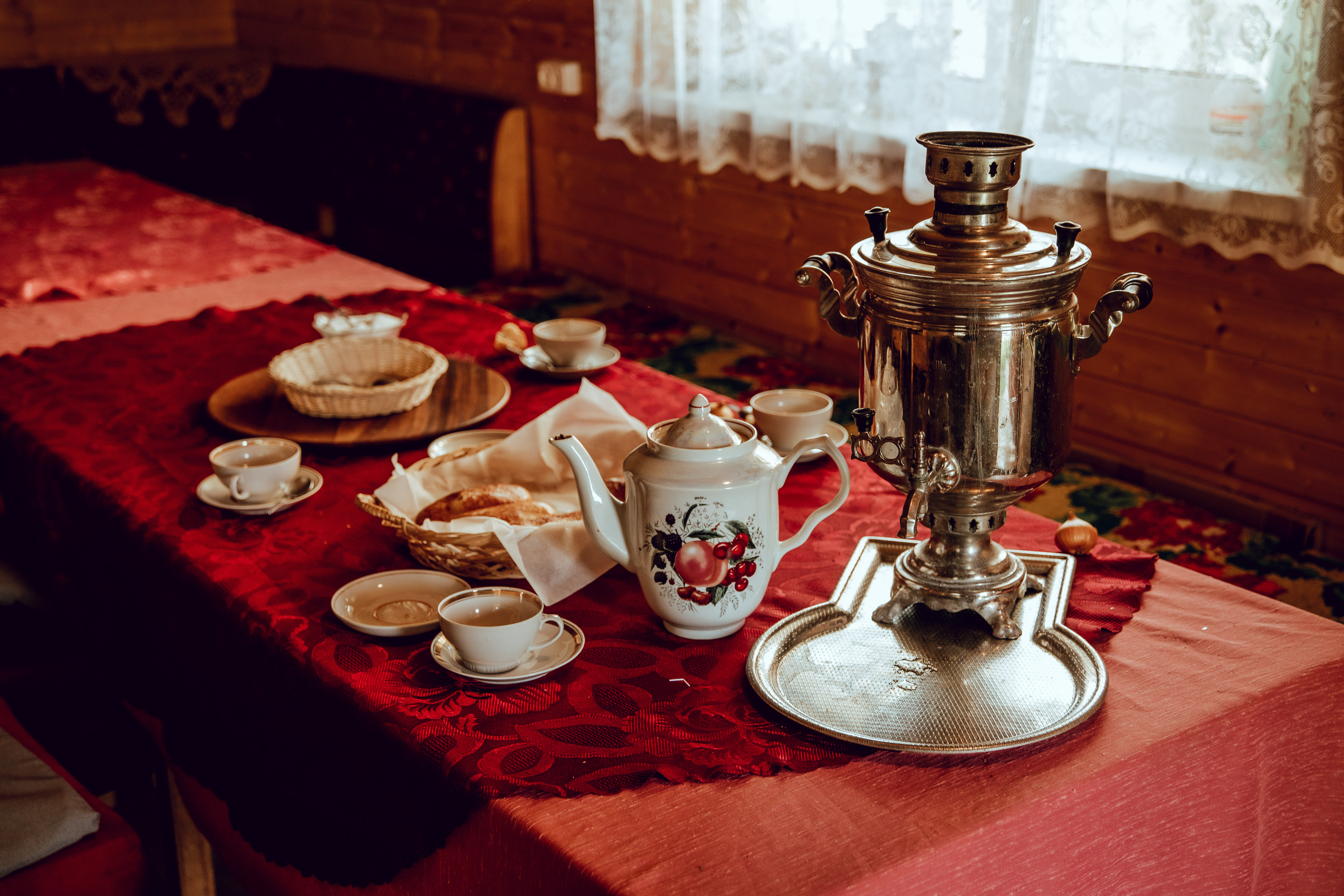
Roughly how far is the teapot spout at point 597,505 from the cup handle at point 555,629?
74 mm

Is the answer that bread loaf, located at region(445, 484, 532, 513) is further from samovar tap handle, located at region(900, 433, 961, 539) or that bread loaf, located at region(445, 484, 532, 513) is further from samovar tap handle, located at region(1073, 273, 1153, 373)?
samovar tap handle, located at region(1073, 273, 1153, 373)

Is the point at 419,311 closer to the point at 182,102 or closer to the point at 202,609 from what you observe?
the point at 202,609

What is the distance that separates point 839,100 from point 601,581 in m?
2.30

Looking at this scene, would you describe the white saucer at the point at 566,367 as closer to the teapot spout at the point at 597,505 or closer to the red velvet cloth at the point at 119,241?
the teapot spout at the point at 597,505

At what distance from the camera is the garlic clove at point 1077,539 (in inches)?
48.3

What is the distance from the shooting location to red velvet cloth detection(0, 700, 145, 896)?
1.13 m

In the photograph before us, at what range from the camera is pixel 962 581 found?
3.51ft

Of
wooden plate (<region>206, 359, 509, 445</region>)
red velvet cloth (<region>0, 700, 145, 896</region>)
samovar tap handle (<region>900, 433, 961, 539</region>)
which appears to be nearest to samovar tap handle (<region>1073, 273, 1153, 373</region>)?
samovar tap handle (<region>900, 433, 961, 539</region>)

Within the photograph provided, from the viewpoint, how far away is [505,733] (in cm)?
95

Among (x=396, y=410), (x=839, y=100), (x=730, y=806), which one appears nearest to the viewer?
(x=730, y=806)

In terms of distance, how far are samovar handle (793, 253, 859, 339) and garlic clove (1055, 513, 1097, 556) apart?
338 mm

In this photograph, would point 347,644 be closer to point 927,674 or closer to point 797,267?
point 927,674

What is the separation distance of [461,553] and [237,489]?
352mm

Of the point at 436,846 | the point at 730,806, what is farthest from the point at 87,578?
the point at 730,806
